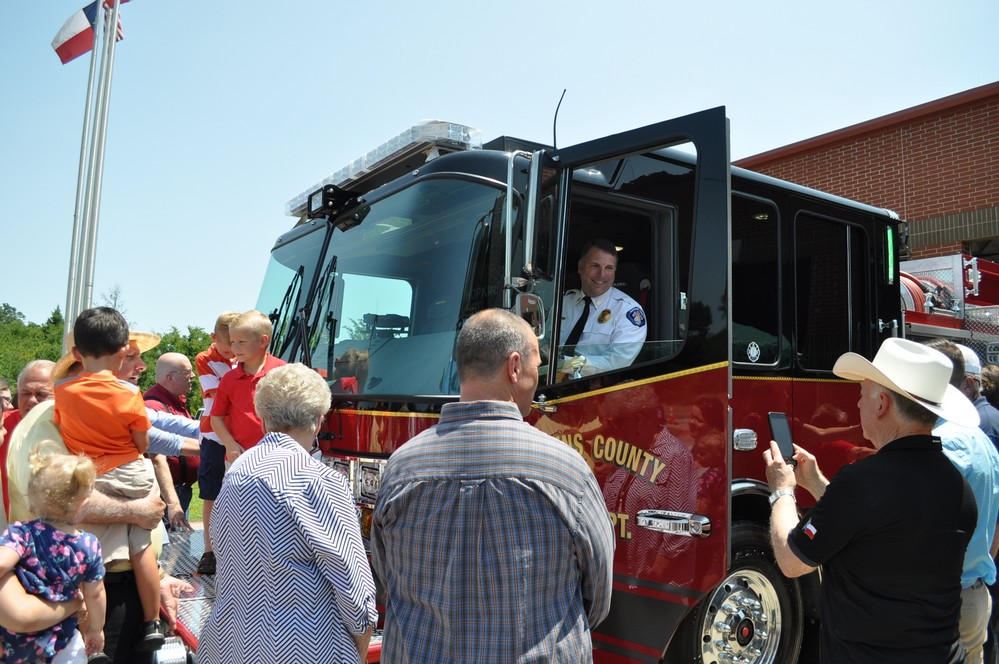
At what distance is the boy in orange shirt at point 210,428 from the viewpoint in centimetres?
465

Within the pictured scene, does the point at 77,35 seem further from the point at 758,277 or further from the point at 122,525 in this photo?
the point at 758,277

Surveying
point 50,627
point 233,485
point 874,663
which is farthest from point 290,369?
point 874,663

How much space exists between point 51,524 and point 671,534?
233 centimetres

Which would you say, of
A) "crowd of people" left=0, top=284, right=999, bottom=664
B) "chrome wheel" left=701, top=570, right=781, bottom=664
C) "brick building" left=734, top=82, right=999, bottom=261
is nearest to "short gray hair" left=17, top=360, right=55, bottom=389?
"crowd of people" left=0, top=284, right=999, bottom=664

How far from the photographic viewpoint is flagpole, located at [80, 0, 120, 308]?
11375 mm

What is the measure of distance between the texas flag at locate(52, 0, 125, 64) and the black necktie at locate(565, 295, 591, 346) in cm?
1194

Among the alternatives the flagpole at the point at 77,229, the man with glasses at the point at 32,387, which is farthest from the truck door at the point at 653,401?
the flagpole at the point at 77,229

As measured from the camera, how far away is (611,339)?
3.58 meters

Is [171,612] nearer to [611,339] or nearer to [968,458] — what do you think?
[611,339]

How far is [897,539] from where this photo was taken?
7.26 ft

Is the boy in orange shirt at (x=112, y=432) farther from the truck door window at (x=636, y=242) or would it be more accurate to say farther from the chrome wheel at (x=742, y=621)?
the chrome wheel at (x=742, y=621)

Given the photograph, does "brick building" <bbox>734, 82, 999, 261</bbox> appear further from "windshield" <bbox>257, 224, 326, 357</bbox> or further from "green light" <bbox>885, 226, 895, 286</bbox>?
"windshield" <bbox>257, 224, 326, 357</bbox>

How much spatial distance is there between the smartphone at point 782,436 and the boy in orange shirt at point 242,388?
8.81ft

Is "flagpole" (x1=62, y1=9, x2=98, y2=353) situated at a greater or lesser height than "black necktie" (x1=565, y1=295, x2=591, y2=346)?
greater
